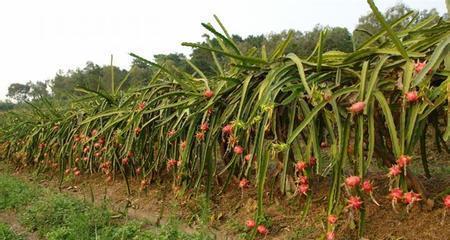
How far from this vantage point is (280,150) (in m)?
2.01

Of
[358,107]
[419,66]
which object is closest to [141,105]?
[358,107]

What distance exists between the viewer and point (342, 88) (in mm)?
2146

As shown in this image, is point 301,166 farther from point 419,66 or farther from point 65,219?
point 65,219

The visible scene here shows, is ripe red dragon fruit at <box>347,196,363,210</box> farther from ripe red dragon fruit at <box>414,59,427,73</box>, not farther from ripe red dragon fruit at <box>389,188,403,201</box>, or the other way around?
ripe red dragon fruit at <box>414,59,427,73</box>

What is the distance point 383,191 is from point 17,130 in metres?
6.35

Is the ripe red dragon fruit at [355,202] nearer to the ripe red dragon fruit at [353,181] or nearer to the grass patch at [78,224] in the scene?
the ripe red dragon fruit at [353,181]

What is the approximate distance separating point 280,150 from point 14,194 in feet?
12.1

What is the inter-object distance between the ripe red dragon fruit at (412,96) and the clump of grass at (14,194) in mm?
3841

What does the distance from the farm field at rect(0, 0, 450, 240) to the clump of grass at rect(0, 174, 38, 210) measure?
19 millimetres

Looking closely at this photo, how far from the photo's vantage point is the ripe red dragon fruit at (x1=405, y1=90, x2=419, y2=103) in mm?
1792

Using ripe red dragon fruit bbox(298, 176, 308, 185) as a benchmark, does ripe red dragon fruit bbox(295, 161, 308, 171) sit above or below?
above

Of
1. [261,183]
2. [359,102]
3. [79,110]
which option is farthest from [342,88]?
[79,110]

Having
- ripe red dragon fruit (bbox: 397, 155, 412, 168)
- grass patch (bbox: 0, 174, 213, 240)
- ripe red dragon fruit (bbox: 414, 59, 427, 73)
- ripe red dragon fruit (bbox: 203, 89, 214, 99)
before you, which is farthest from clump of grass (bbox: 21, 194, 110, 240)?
ripe red dragon fruit (bbox: 414, 59, 427, 73)

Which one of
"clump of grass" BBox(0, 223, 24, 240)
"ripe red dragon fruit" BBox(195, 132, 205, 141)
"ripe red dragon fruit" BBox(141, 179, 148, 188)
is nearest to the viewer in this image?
"ripe red dragon fruit" BBox(195, 132, 205, 141)
